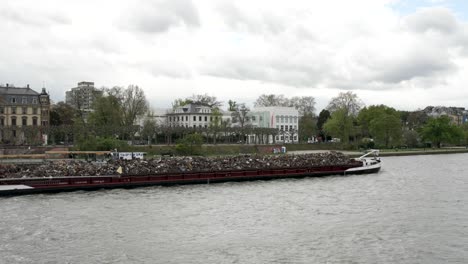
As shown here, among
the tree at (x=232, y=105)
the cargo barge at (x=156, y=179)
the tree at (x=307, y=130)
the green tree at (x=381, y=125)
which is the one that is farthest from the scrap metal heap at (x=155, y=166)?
the tree at (x=232, y=105)

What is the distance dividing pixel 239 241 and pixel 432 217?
14.8m

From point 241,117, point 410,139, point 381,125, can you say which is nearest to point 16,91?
point 241,117

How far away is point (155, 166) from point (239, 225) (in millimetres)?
22277

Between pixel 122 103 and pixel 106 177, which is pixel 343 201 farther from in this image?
pixel 122 103

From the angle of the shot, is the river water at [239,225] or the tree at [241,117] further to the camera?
the tree at [241,117]

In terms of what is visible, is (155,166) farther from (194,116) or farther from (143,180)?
(194,116)

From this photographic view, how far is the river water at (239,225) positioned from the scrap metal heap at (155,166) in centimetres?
340

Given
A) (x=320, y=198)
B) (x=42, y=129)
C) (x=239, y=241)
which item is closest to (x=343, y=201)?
(x=320, y=198)

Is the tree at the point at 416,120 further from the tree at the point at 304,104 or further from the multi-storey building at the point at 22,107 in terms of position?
the multi-storey building at the point at 22,107

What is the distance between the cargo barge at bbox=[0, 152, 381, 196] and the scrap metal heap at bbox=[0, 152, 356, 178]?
2.62 feet

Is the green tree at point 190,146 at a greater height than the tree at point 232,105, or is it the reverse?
the tree at point 232,105

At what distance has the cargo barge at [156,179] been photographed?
44.9 meters

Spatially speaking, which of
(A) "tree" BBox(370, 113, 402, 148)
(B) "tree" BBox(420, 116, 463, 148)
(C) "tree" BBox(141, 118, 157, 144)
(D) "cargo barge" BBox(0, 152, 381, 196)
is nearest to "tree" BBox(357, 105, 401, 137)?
(A) "tree" BBox(370, 113, 402, 148)

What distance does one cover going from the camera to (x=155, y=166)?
53219mm
